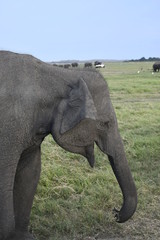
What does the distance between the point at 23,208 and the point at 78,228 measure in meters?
0.55

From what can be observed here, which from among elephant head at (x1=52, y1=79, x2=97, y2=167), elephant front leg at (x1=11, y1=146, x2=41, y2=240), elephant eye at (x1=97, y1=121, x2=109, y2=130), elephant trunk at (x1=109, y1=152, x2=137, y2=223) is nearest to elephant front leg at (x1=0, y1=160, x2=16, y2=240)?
elephant head at (x1=52, y1=79, x2=97, y2=167)

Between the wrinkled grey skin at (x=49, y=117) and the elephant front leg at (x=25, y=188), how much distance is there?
0.65 ft

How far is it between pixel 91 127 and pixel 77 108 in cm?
17

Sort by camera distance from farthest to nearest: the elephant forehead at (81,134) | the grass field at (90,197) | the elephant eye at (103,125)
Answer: the grass field at (90,197), the elephant eye at (103,125), the elephant forehead at (81,134)

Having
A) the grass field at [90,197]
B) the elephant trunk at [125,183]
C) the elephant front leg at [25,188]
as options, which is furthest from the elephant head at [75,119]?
the grass field at [90,197]

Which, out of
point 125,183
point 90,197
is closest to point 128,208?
point 125,183

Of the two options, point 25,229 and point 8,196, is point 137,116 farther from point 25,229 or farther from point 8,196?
point 8,196

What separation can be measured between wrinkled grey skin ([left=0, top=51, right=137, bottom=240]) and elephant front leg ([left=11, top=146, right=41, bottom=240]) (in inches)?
7.7

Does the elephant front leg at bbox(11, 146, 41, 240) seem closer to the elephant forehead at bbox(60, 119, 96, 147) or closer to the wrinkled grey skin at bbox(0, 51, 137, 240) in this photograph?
the wrinkled grey skin at bbox(0, 51, 137, 240)

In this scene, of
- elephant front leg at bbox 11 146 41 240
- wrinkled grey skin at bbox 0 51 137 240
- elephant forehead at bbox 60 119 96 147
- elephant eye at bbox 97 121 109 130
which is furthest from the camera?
elephant front leg at bbox 11 146 41 240

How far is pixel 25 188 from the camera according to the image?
11.1 feet

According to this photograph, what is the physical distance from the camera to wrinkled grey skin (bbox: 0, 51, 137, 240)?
273cm

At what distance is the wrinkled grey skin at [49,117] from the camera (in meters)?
2.73

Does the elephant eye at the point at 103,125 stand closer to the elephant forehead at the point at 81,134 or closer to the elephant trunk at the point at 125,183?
the elephant forehead at the point at 81,134
